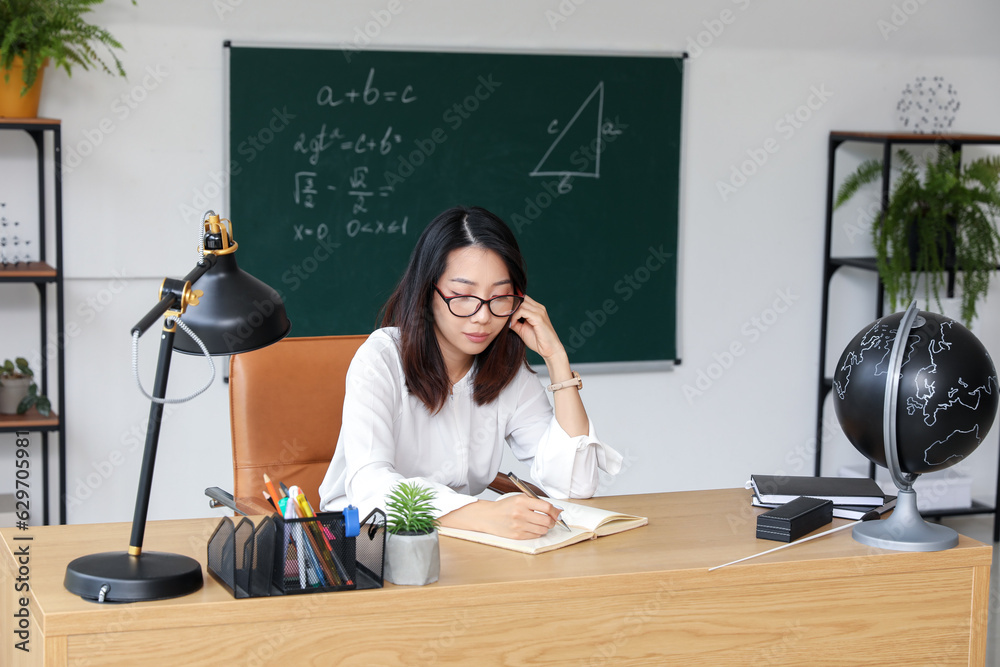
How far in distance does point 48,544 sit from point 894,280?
10.4 ft

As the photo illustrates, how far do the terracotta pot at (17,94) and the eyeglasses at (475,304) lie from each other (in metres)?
1.86

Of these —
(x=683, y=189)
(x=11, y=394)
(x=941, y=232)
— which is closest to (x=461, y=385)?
(x=11, y=394)

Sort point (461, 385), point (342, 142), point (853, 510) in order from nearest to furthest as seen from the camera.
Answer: point (853, 510), point (461, 385), point (342, 142)

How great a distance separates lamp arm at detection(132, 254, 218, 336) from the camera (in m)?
1.37

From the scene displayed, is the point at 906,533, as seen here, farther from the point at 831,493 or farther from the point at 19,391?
the point at 19,391

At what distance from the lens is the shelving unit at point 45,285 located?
10.4 ft

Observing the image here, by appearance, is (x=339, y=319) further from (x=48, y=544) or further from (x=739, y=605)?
(x=739, y=605)

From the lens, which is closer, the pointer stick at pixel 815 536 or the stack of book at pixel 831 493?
the pointer stick at pixel 815 536

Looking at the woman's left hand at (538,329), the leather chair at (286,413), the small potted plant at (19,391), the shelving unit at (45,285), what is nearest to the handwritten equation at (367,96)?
the shelving unit at (45,285)

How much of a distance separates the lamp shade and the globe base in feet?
3.42

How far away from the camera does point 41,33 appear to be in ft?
10.2

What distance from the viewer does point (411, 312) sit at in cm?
211

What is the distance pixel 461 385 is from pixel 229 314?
83 centimetres

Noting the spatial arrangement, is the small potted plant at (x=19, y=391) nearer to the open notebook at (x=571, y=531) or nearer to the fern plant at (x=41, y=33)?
the fern plant at (x=41, y=33)
